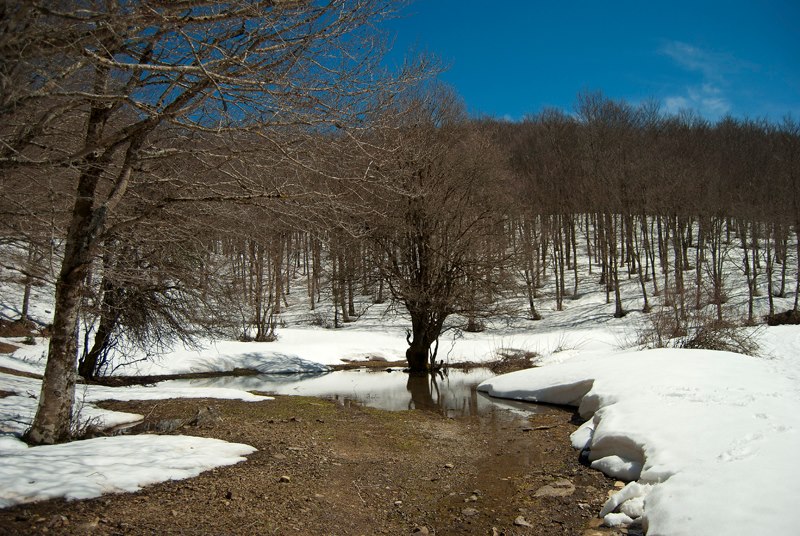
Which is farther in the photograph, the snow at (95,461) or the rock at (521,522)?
the rock at (521,522)

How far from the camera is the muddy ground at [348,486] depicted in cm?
372

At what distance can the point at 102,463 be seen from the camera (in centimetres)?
439

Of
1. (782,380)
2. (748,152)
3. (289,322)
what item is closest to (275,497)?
(782,380)

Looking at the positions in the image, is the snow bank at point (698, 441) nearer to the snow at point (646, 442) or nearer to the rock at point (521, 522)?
the snow at point (646, 442)

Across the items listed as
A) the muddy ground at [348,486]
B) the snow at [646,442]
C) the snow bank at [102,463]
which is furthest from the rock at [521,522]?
the snow bank at [102,463]

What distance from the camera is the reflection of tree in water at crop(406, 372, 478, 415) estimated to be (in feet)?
36.3

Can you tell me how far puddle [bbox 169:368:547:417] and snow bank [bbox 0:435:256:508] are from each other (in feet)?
19.6

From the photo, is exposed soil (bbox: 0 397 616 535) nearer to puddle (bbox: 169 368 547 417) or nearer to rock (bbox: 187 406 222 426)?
rock (bbox: 187 406 222 426)

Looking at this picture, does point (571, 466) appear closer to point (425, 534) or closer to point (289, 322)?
point (425, 534)

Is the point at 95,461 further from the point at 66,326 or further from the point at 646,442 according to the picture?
the point at 646,442

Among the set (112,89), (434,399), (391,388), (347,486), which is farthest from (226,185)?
(391,388)

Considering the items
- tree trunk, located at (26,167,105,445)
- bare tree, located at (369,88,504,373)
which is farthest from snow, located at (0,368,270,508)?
bare tree, located at (369,88,504,373)

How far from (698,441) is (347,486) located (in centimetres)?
336

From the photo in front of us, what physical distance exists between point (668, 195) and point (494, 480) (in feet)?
94.4
